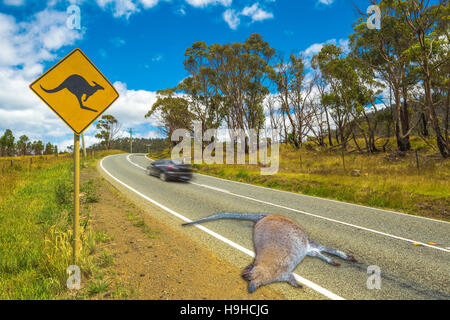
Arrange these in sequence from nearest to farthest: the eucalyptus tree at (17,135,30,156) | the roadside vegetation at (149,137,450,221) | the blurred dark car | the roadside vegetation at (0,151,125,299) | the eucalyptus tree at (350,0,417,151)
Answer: the roadside vegetation at (0,151,125,299) < the roadside vegetation at (149,137,450,221) < the blurred dark car < the eucalyptus tree at (350,0,417,151) < the eucalyptus tree at (17,135,30,156)

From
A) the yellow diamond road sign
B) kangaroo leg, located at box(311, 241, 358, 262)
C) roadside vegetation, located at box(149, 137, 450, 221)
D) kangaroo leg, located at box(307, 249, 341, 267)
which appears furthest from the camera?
roadside vegetation, located at box(149, 137, 450, 221)

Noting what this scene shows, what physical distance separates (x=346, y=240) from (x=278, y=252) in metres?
2.13

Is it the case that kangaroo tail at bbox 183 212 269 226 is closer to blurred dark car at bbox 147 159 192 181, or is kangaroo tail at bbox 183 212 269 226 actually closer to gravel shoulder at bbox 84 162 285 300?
gravel shoulder at bbox 84 162 285 300

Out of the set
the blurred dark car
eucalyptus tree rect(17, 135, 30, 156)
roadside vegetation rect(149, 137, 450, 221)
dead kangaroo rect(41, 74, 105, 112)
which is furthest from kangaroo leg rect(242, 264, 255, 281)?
eucalyptus tree rect(17, 135, 30, 156)

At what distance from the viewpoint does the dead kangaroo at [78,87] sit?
3.14 metres

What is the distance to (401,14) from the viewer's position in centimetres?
1788

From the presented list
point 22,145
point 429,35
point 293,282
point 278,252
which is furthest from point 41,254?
point 22,145

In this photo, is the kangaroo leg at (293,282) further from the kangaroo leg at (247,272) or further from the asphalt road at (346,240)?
the kangaroo leg at (247,272)

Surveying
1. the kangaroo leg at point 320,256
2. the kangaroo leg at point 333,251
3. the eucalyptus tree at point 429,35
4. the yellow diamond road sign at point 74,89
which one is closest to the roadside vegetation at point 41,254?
the yellow diamond road sign at point 74,89

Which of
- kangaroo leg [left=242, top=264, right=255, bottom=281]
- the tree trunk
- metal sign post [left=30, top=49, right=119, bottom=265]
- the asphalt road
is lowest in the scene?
the asphalt road

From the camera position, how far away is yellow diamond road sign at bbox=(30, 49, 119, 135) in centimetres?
307

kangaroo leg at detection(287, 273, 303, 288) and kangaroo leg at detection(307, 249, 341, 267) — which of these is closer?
kangaroo leg at detection(287, 273, 303, 288)

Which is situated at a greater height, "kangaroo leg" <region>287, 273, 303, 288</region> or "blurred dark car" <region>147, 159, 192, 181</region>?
"blurred dark car" <region>147, 159, 192, 181</region>

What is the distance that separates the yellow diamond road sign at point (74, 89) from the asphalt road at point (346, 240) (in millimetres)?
3173
